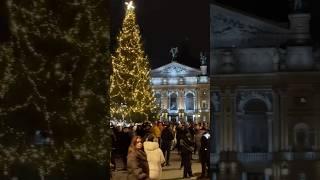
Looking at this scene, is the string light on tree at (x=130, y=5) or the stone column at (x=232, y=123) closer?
the stone column at (x=232, y=123)

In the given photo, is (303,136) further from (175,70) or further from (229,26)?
(175,70)

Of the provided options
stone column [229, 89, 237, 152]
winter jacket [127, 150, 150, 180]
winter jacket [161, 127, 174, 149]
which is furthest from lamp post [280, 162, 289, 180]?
winter jacket [161, 127, 174, 149]

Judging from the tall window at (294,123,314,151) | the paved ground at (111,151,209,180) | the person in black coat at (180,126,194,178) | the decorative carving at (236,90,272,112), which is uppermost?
the decorative carving at (236,90,272,112)

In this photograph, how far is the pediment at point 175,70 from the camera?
9706 centimetres

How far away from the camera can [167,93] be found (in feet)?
318

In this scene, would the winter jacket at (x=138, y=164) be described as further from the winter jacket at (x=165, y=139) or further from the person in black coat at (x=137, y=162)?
the winter jacket at (x=165, y=139)

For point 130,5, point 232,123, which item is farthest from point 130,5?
point 232,123

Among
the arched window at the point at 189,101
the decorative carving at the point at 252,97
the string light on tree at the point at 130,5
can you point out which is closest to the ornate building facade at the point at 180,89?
the arched window at the point at 189,101

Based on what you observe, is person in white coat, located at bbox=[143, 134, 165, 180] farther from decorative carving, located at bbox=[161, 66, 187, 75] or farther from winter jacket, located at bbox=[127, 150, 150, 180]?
decorative carving, located at bbox=[161, 66, 187, 75]

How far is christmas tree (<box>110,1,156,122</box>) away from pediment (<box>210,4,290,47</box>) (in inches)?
900

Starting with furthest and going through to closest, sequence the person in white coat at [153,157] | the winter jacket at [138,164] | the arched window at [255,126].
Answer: the person in white coat at [153,157], the winter jacket at [138,164], the arched window at [255,126]

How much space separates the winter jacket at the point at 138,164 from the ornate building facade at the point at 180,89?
8207 centimetres

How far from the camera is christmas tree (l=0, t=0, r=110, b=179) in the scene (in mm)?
8148

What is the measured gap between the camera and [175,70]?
3836 inches
